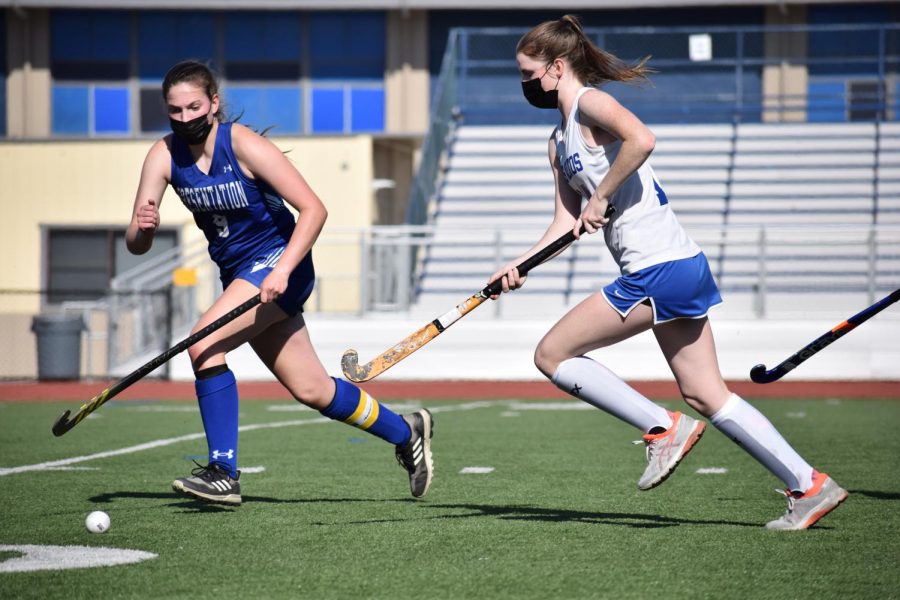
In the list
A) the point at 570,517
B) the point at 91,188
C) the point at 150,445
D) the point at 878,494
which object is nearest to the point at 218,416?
the point at 570,517

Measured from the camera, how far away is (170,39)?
Result: 2788 cm

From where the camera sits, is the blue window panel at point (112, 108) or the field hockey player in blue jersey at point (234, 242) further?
the blue window panel at point (112, 108)

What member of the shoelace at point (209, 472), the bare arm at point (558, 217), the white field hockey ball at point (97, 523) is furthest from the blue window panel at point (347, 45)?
the white field hockey ball at point (97, 523)

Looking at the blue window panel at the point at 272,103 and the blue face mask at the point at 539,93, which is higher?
the blue window panel at the point at 272,103

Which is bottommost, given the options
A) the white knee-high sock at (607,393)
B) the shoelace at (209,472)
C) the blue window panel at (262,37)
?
the shoelace at (209,472)

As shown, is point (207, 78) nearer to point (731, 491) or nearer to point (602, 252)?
point (731, 491)

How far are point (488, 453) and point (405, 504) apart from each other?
8.50 ft

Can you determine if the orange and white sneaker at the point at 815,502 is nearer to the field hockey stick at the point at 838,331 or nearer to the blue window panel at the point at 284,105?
the field hockey stick at the point at 838,331

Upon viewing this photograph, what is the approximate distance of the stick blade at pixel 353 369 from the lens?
230 inches

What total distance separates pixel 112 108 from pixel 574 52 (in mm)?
23822

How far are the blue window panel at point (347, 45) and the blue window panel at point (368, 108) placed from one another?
0.33m

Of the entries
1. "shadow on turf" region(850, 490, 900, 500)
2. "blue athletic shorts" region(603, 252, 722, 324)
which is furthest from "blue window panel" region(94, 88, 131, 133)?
"blue athletic shorts" region(603, 252, 722, 324)

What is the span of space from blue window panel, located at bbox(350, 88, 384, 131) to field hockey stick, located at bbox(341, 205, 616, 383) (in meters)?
22.1

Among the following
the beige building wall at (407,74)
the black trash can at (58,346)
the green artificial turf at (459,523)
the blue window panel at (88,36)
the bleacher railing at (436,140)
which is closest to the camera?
the green artificial turf at (459,523)
